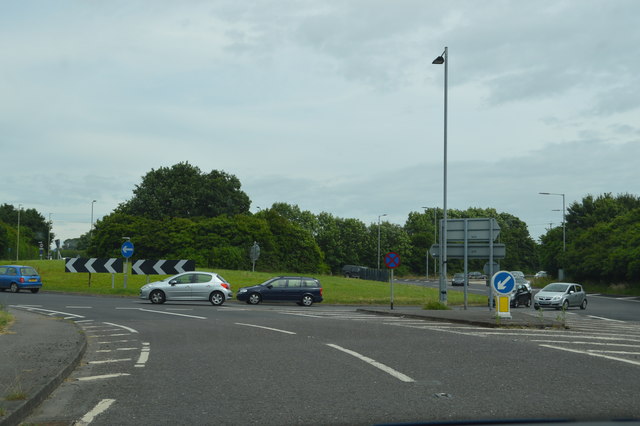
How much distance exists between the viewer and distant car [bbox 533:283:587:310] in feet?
111

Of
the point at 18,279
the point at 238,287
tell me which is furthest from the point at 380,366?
the point at 238,287

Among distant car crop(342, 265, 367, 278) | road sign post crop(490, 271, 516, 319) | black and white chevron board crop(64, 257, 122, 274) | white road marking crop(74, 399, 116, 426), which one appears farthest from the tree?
white road marking crop(74, 399, 116, 426)

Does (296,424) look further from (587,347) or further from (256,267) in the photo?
(256,267)

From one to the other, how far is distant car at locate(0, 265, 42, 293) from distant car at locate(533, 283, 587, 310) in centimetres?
2653

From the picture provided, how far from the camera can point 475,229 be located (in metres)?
26.2

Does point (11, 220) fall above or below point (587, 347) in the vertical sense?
above

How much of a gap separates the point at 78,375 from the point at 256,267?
71.8m

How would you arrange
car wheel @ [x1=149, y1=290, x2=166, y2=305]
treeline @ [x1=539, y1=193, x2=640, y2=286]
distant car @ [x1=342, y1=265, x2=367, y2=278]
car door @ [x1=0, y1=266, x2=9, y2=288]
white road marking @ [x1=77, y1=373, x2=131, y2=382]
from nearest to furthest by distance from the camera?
Answer: 1. white road marking @ [x1=77, y1=373, x2=131, y2=382]
2. car wheel @ [x1=149, y1=290, x2=166, y2=305]
3. car door @ [x1=0, y1=266, x2=9, y2=288]
4. treeline @ [x1=539, y1=193, x2=640, y2=286]
5. distant car @ [x1=342, y1=265, x2=367, y2=278]

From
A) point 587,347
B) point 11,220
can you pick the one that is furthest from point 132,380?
point 11,220

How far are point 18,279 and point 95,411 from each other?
1266 inches

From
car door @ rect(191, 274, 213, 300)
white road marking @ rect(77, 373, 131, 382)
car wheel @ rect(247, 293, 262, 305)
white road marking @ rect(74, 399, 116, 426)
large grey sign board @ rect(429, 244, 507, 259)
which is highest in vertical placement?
large grey sign board @ rect(429, 244, 507, 259)

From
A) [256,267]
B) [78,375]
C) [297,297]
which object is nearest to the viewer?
[78,375]

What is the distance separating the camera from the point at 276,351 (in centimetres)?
1183

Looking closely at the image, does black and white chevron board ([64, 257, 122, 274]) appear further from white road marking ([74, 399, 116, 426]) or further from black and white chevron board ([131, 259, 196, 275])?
white road marking ([74, 399, 116, 426])
